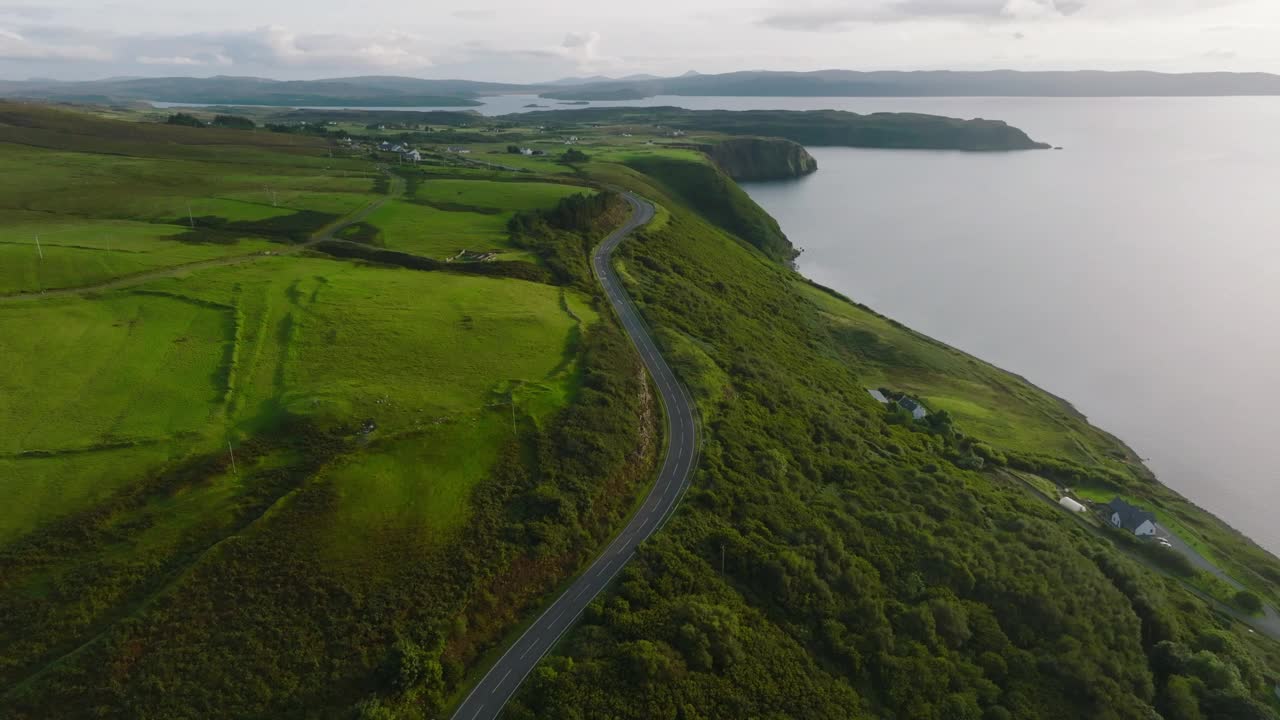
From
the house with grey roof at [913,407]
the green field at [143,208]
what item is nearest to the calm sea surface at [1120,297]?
the house with grey roof at [913,407]

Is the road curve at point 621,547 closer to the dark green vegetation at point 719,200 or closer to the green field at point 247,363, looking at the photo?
the green field at point 247,363

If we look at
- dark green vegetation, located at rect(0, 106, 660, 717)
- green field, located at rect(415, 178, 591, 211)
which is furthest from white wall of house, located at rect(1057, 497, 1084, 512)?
green field, located at rect(415, 178, 591, 211)

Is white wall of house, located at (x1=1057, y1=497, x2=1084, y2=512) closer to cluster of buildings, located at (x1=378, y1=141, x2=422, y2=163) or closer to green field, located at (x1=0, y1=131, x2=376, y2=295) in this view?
green field, located at (x1=0, y1=131, x2=376, y2=295)

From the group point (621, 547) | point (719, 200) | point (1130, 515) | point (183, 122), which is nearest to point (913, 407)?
point (1130, 515)

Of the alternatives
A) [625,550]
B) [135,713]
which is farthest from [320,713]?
[625,550]

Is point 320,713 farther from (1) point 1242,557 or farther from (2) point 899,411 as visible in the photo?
(1) point 1242,557

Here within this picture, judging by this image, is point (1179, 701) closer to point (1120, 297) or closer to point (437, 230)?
point (437, 230)
